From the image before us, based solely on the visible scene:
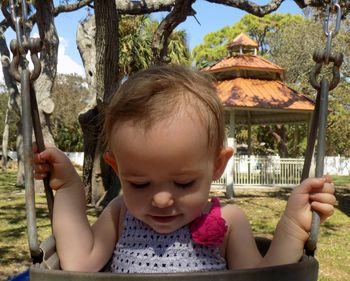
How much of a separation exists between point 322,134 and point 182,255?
1.64 ft

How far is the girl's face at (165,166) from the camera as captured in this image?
118 centimetres

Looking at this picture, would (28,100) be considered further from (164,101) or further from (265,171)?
(265,171)

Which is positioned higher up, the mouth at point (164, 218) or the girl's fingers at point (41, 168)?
the girl's fingers at point (41, 168)

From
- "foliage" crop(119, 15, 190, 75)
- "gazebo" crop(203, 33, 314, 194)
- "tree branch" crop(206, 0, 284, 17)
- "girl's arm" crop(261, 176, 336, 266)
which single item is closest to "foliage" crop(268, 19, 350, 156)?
"gazebo" crop(203, 33, 314, 194)

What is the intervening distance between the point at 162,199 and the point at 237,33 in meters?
26.5

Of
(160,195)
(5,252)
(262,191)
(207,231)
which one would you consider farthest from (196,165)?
(262,191)

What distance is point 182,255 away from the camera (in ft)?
4.59

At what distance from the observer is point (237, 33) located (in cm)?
2683

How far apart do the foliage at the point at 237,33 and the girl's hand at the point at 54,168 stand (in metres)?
25.0

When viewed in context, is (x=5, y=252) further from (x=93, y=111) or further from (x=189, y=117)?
(x=189, y=117)

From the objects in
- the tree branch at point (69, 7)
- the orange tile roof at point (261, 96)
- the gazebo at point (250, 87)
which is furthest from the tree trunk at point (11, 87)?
the orange tile roof at point (261, 96)

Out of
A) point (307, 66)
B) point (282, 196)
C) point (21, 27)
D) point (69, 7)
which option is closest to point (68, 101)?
point (307, 66)

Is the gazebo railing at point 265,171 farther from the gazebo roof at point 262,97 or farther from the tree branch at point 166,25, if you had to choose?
the tree branch at point 166,25

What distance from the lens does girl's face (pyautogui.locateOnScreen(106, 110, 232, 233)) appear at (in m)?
1.18
